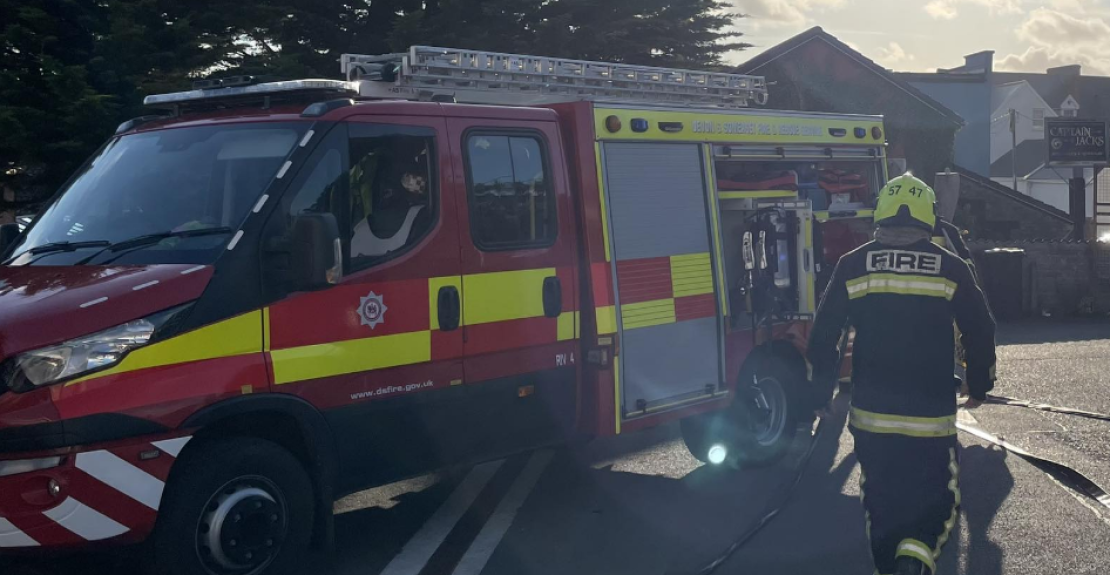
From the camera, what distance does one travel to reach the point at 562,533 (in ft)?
22.2

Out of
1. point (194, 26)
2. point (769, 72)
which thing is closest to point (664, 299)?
point (194, 26)

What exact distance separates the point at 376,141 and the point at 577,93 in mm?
2447

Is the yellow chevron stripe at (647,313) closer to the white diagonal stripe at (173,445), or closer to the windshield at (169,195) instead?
the windshield at (169,195)

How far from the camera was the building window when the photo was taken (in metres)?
6.34

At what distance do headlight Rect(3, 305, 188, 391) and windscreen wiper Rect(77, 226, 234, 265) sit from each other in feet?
2.09

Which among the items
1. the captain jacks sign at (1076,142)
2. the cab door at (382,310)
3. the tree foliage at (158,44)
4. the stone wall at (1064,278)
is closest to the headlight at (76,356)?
the cab door at (382,310)

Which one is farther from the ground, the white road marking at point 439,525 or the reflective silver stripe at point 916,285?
the reflective silver stripe at point 916,285

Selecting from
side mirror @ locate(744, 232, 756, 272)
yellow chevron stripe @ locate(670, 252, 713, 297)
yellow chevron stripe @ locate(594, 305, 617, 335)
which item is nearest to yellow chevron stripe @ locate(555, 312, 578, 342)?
yellow chevron stripe @ locate(594, 305, 617, 335)

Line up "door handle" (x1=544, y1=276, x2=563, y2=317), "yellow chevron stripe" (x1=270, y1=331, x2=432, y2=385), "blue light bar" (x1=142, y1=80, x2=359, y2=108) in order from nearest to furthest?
"yellow chevron stripe" (x1=270, y1=331, x2=432, y2=385)
"blue light bar" (x1=142, y1=80, x2=359, y2=108)
"door handle" (x1=544, y1=276, x2=563, y2=317)

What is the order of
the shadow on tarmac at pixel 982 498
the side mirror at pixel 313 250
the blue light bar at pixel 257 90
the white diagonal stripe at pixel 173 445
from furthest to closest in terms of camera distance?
the shadow on tarmac at pixel 982 498 < the blue light bar at pixel 257 90 < the side mirror at pixel 313 250 < the white diagonal stripe at pixel 173 445

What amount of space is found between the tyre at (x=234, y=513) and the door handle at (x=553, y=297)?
1808 millimetres

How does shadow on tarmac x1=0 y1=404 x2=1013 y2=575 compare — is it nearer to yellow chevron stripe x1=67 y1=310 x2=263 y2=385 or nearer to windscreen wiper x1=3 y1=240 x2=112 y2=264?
yellow chevron stripe x1=67 y1=310 x2=263 y2=385

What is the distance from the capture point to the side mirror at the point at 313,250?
5.18m

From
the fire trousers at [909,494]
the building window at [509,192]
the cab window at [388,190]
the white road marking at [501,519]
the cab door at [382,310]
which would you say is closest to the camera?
the fire trousers at [909,494]
